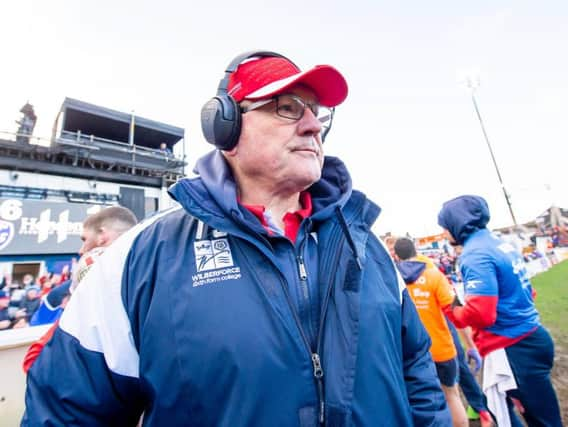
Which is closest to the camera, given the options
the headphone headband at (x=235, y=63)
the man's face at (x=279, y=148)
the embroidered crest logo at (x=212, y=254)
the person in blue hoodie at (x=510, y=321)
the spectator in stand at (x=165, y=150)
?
the embroidered crest logo at (x=212, y=254)

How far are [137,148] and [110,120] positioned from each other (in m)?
2.65

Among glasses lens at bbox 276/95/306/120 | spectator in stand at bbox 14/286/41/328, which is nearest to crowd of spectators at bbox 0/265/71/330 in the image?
spectator in stand at bbox 14/286/41/328

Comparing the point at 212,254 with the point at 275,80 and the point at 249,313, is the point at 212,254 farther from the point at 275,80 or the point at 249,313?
the point at 275,80

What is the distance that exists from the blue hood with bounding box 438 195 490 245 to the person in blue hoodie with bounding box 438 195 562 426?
0.11 m

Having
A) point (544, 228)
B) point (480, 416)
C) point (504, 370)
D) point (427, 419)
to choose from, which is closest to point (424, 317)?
point (504, 370)

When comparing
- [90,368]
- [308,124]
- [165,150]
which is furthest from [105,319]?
[165,150]

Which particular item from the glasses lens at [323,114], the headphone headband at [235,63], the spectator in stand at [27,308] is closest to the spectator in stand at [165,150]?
the spectator in stand at [27,308]

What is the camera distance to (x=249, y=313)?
0.90m

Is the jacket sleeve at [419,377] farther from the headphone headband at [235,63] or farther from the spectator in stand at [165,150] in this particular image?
the spectator in stand at [165,150]

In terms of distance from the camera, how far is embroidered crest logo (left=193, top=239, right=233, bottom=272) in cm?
98

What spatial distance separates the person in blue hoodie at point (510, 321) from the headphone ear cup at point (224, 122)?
2085 mm

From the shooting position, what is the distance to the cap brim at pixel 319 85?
1.16 metres

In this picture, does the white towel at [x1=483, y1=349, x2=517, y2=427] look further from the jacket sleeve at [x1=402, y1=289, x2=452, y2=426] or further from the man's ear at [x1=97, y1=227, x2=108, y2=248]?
the man's ear at [x1=97, y1=227, x2=108, y2=248]

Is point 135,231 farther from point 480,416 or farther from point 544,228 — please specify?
point 544,228
